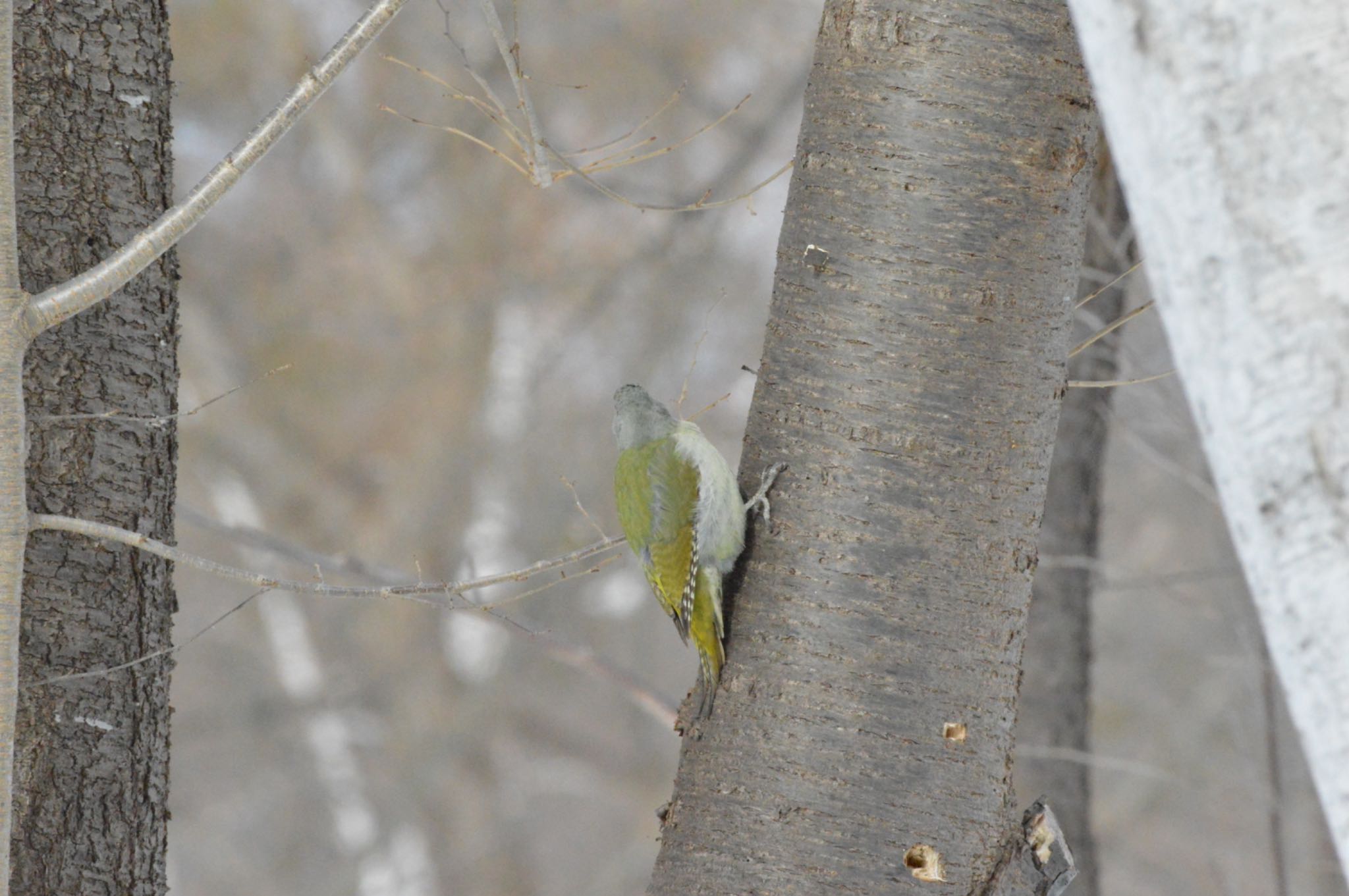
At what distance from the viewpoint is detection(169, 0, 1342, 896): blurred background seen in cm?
1142

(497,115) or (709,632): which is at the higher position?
(497,115)

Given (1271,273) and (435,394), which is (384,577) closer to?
(1271,273)

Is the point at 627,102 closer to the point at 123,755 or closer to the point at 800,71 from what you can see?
the point at 800,71

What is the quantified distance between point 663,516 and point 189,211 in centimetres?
161

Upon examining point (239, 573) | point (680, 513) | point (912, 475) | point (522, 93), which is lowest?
point (239, 573)

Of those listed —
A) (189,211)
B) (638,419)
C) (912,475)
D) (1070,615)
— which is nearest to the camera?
(189,211)

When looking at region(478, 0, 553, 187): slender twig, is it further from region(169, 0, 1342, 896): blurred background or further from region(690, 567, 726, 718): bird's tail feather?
region(169, 0, 1342, 896): blurred background

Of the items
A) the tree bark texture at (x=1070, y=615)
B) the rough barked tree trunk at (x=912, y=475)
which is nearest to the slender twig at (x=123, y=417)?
the rough barked tree trunk at (x=912, y=475)

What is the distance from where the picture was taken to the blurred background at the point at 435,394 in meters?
11.4

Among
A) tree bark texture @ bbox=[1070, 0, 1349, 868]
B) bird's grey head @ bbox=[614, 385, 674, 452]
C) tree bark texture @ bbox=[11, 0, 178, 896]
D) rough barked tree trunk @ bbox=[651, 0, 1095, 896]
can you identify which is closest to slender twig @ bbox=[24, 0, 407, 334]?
tree bark texture @ bbox=[11, 0, 178, 896]

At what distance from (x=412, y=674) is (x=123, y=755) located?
10.0 metres

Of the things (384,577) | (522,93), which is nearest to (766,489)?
(522,93)

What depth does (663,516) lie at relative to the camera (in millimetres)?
3234

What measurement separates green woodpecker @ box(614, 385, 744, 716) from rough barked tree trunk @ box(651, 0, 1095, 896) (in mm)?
278
